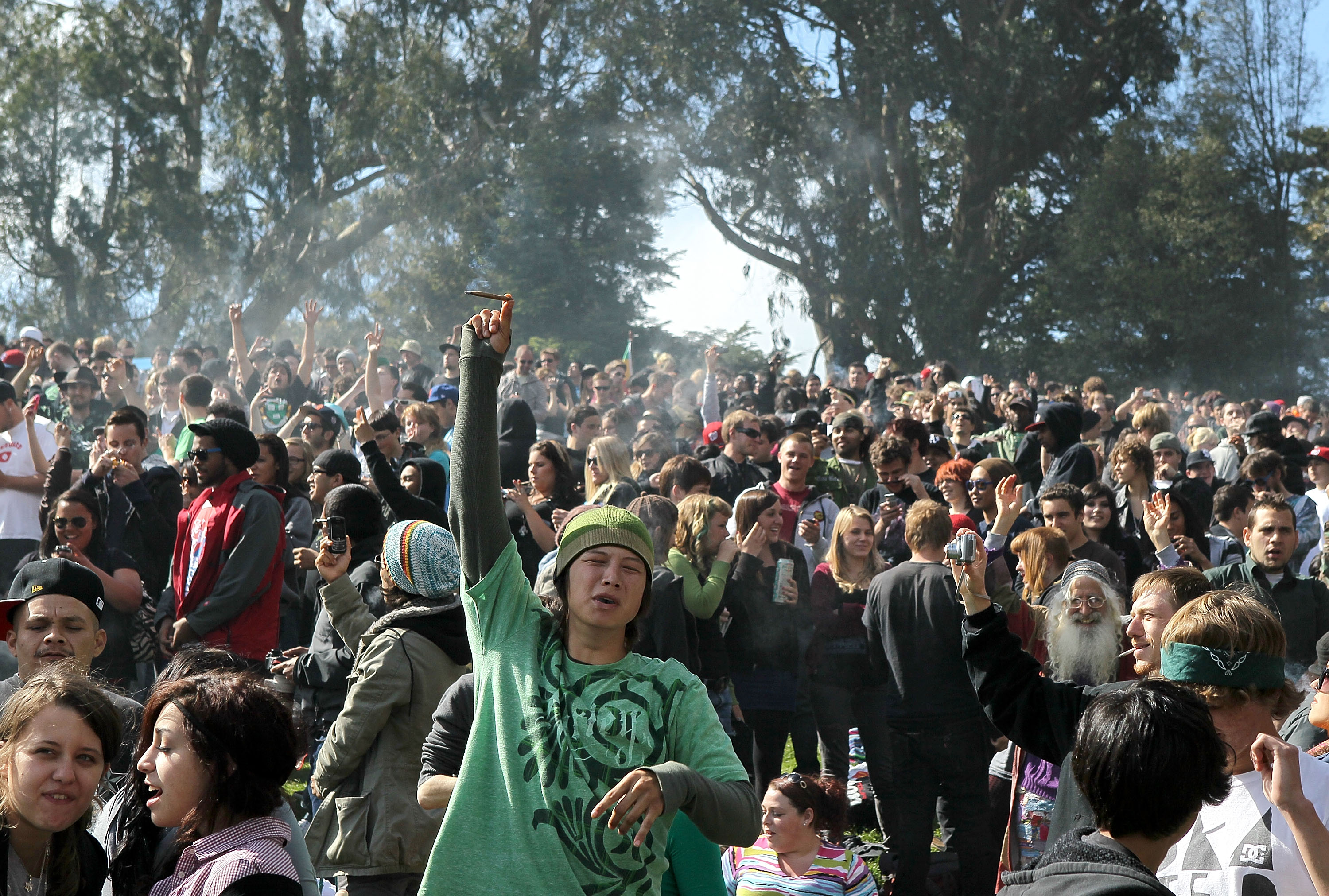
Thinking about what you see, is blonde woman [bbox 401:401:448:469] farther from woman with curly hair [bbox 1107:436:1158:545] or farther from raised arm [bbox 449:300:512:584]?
raised arm [bbox 449:300:512:584]


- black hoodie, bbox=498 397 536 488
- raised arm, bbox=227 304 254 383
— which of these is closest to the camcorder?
black hoodie, bbox=498 397 536 488

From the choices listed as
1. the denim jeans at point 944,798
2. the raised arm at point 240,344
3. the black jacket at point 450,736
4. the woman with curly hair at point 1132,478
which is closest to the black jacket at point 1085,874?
the black jacket at point 450,736

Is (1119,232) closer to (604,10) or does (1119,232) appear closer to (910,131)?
(910,131)

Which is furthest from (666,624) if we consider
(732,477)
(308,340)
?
(308,340)

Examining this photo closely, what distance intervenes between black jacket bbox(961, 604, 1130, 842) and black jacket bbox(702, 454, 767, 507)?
17.3ft

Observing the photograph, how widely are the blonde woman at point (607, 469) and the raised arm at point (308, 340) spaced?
196 inches

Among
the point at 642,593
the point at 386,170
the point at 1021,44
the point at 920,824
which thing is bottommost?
the point at 920,824

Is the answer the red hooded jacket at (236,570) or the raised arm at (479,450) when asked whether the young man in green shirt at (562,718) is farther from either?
the red hooded jacket at (236,570)

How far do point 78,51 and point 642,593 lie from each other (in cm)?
2730

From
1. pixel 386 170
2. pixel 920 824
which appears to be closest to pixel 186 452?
pixel 920 824

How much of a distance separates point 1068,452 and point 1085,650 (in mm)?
3730

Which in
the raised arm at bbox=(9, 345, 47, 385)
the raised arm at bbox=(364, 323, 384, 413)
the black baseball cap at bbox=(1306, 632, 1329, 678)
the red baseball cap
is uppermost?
the raised arm at bbox=(9, 345, 47, 385)

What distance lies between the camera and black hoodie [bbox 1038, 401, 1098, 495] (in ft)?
28.1

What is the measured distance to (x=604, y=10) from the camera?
2853 cm
